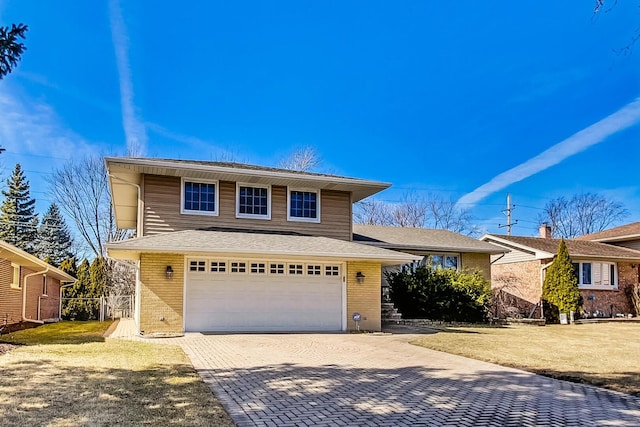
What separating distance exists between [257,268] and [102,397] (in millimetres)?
9120

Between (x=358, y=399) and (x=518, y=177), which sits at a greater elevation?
(x=518, y=177)

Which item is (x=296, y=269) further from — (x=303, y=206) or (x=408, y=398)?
(x=408, y=398)

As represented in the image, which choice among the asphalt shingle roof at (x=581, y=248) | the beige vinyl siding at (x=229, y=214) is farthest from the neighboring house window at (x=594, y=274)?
the beige vinyl siding at (x=229, y=214)

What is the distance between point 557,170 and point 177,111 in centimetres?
2674

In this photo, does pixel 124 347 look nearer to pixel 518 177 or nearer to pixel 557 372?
pixel 557 372

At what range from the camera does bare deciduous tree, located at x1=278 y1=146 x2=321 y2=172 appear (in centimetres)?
3575

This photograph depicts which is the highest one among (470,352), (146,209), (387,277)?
(146,209)

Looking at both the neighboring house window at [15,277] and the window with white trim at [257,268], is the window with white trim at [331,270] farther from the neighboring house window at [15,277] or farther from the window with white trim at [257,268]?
the neighboring house window at [15,277]

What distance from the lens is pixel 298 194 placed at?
17.9 m

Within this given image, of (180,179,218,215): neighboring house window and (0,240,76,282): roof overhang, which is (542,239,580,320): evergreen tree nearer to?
(180,179,218,215): neighboring house window

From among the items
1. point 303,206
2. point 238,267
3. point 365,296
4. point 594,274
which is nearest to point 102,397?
point 238,267

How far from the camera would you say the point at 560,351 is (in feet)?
39.5

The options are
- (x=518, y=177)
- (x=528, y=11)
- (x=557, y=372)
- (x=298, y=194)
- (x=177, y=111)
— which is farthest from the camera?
(x=518, y=177)

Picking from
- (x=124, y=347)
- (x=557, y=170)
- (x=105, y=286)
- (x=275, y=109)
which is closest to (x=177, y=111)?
(x=275, y=109)
